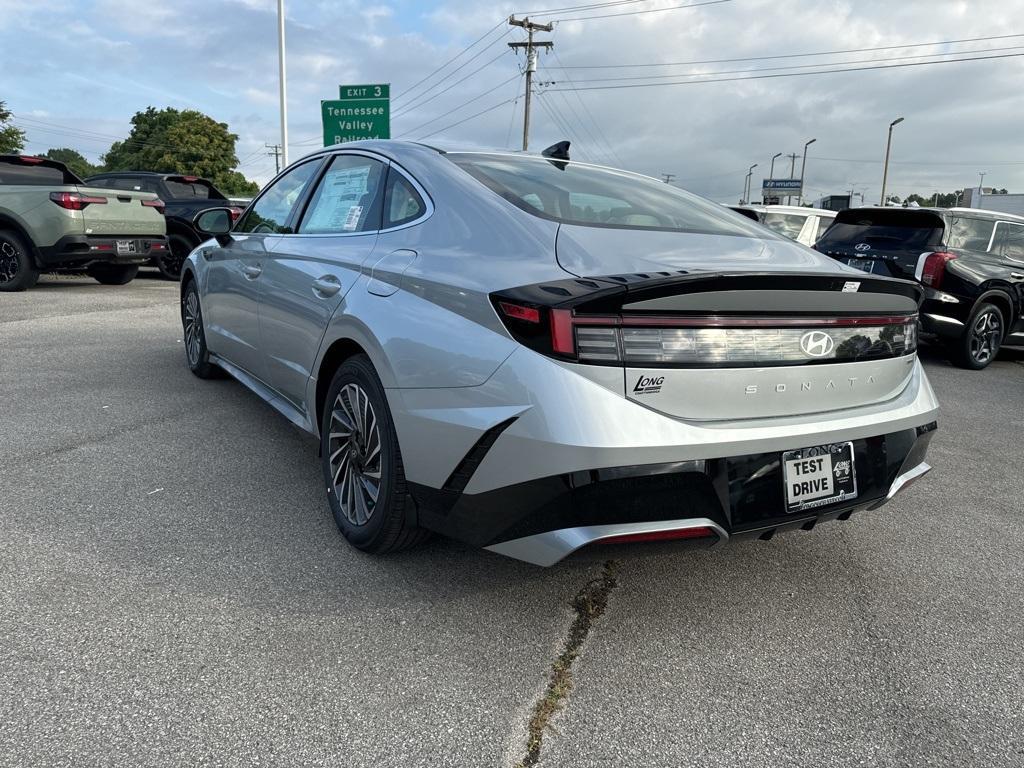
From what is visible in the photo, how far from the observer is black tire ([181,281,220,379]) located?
5293 millimetres

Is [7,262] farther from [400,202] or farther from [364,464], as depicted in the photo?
[364,464]

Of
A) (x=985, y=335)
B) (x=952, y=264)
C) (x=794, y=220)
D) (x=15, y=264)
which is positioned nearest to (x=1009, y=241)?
(x=985, y=335)

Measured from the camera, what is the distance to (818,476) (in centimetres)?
237

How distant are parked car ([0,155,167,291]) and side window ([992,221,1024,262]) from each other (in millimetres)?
10502

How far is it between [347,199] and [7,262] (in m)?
8.83

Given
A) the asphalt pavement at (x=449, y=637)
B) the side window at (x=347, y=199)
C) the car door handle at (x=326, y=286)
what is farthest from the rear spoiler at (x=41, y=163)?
the car door handle at (x=326, y=286)

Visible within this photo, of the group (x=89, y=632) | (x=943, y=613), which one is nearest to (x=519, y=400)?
(x=89, y=632)

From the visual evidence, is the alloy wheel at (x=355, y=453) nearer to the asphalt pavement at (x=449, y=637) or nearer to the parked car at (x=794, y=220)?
the asphalt pavement at (x=449, y=637)

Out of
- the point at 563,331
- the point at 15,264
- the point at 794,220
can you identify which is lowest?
the point at 15,264

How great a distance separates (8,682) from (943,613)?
287 cm

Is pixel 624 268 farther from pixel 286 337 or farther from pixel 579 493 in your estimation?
pixel 286 337

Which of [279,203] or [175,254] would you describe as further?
[175,254]

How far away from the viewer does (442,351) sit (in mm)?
2369

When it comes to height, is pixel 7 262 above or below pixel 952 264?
below
